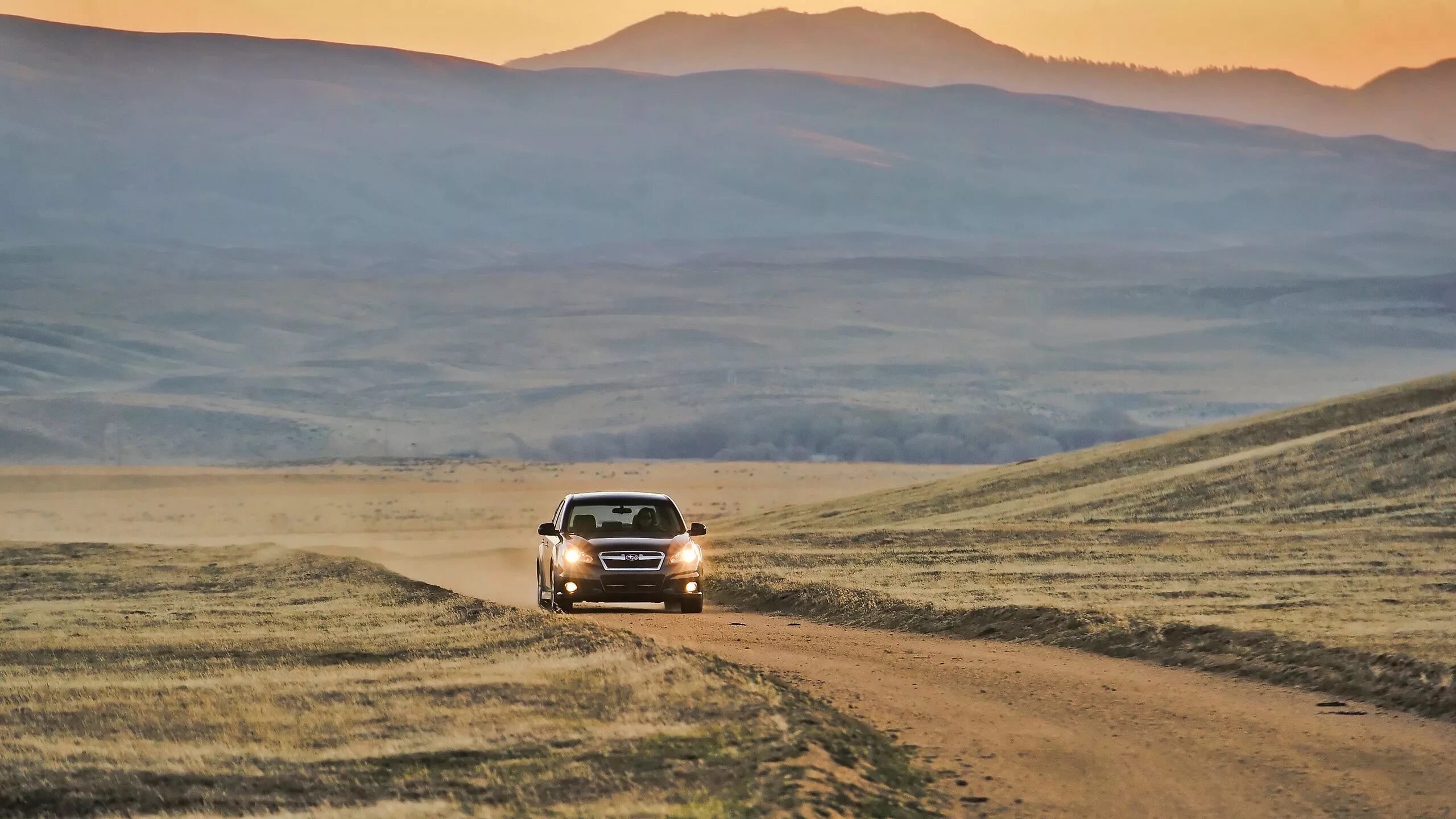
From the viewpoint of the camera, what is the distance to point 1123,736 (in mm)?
15750

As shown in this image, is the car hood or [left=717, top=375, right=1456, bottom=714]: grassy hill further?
the car hood

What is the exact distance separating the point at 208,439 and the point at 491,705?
15791cm

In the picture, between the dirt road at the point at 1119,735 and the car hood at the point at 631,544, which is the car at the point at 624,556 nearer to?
the car hood at the point at 631,544

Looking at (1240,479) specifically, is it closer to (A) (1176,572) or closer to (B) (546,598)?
(A) (1176,572)

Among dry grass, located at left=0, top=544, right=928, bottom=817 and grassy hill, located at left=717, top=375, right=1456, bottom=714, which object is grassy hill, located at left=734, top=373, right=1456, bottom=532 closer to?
grassy hill, located at left=717, top=375, right=1456, bottom=714

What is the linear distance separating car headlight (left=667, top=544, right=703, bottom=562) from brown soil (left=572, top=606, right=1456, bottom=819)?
4.41m

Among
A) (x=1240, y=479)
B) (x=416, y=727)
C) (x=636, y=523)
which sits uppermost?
(x=636, y=523)

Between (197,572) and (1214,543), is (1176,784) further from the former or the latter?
(197,572)

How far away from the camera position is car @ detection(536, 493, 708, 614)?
27.1 m

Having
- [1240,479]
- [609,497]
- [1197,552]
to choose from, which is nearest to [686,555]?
[609,497]

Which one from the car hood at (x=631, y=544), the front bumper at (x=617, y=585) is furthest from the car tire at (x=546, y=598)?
the car hood at (x=631, y=544)

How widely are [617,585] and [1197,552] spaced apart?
16.1 metres

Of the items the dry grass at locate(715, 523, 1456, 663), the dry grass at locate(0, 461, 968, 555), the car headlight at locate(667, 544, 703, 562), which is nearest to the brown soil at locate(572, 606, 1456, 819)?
the dry grass at locate(715, 523, 1456, 663)

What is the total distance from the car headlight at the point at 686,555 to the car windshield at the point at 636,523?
0.23 meters
